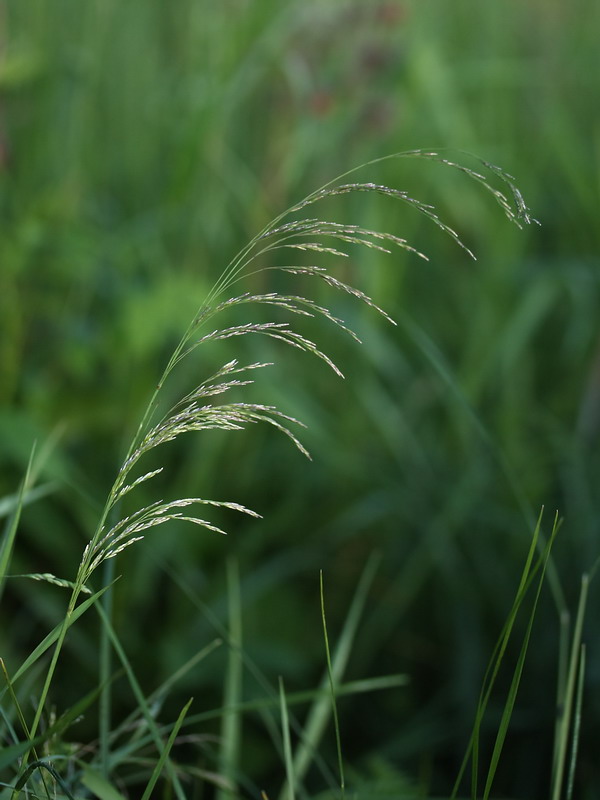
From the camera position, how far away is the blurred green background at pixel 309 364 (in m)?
1.65

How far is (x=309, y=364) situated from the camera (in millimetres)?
2291

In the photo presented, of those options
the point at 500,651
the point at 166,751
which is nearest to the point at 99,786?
the point at 166,751

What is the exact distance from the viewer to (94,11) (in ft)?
7.47

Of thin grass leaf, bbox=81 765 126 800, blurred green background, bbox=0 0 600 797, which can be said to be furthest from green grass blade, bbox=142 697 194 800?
blurred green background, bbox=0 0 600 797

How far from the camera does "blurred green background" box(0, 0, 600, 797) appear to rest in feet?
5.42

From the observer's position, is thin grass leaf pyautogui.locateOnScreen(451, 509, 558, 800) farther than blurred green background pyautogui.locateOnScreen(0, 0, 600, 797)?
No

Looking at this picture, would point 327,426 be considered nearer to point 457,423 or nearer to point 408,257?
point 457,423

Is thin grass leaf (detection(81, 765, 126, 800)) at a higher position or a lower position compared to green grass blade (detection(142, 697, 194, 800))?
lower

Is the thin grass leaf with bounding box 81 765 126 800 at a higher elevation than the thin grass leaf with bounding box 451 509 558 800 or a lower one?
lower

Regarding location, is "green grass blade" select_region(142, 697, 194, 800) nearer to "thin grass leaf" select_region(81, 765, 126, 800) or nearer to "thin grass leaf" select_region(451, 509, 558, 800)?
"thin grass leaf" select_region(81, 765, 126, 800)

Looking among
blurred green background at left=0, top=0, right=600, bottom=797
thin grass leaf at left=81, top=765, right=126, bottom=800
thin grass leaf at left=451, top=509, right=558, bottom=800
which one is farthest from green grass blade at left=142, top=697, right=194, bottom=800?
blurred green background at left=0, top=0, right=600, bottom=797

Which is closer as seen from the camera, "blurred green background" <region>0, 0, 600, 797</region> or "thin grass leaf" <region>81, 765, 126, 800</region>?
"thin grass leaf" <region>81, 765, 126, 800</region>

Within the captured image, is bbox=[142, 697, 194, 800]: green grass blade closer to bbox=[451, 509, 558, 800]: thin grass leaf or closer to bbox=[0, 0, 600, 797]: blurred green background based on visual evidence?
bbox=[451, 509, 558, 800]: thin grass leaf

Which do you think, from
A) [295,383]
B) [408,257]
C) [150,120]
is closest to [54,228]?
[295,383]
